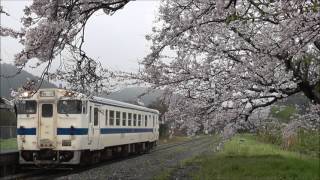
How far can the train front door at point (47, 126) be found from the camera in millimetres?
16984

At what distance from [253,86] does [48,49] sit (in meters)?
5.19

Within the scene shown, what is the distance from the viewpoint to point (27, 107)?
17641 mm

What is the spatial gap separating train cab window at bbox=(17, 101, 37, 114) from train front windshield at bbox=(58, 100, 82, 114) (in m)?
0.86

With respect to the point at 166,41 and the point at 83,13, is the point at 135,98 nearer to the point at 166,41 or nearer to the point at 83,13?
the point at 166,41

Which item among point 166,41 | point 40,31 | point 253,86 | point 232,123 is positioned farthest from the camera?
point 232,123

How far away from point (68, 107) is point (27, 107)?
138 cm

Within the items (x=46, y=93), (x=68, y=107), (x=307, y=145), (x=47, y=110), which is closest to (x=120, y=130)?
(x=68, y=107)

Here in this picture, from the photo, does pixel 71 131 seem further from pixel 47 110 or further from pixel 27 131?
pixel 27 131

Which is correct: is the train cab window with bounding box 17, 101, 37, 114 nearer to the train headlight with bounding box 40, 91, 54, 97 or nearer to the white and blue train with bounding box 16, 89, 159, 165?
the white and blue train with bounding box 16, 89, 159, 165

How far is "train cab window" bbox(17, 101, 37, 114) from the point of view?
1756 centimetres

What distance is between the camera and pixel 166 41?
7387 millimetres

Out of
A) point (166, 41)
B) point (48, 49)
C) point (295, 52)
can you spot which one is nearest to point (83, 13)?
point (48, 49)

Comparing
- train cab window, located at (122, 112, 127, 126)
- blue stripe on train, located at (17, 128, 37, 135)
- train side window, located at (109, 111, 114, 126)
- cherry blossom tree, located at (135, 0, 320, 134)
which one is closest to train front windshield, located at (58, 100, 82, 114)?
blue stripe on train, located at (17, 128, 37, 135)

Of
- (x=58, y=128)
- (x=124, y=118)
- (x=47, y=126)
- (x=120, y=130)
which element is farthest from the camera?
(x=124, y=118)
